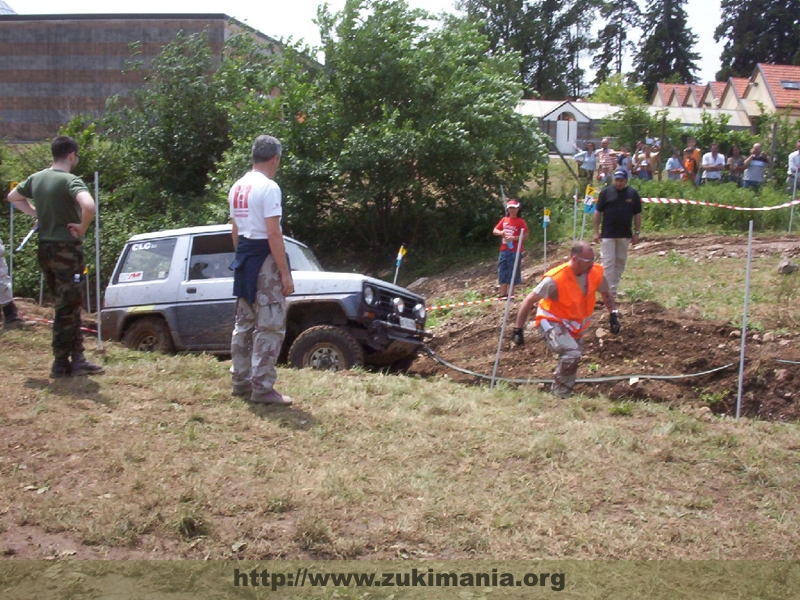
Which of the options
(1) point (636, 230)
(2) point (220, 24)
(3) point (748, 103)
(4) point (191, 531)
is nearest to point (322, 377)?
(4) point (191, 531)

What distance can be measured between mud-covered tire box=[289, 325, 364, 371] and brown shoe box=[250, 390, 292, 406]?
8.34 ft

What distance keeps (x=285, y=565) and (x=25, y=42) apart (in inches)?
1496

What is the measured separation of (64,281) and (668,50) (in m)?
72.0

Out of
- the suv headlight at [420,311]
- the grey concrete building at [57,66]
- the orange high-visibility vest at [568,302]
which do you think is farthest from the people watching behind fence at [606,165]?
the grey concrete building at [57,66]

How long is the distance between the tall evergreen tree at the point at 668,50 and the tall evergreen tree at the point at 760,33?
3557mm

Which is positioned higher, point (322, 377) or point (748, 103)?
point (748, 103)

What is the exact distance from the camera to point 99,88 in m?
36.6

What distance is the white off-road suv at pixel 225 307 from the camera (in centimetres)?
904

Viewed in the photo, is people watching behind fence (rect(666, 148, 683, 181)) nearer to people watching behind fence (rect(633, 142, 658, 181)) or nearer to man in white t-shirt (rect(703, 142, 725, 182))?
people watching behind fence (rect(633, 142, 658, 181))

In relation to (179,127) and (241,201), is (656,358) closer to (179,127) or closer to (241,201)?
(241,201)

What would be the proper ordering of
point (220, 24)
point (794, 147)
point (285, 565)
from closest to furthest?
point (285, 565) < point (794, 147) < point (220, 24)

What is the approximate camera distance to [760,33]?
66.4m

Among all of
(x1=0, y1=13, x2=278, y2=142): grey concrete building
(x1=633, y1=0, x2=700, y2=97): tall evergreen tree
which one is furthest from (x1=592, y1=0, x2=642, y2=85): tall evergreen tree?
(x1=0, y1=13, x2=278, y2=142): grey concrete building

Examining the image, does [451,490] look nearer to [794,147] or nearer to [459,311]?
[459,311]
